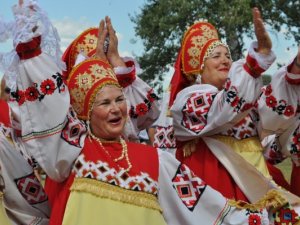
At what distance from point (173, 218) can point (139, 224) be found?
0.29m

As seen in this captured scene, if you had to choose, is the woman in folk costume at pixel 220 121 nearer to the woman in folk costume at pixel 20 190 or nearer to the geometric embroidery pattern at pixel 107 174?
the geometric embroidery pattern at pixel 107 174

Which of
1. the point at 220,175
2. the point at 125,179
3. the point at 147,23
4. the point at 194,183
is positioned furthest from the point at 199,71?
the point at 147,23

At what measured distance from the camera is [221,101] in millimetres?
3582

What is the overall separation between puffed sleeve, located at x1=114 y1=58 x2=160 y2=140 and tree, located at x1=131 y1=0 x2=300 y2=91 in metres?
11.3

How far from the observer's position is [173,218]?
3.28 m

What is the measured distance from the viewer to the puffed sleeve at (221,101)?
11.2ft

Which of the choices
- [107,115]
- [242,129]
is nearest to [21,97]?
[107,115]

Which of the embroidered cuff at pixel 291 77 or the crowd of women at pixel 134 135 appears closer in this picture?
the crowd of women at pixel 134 135

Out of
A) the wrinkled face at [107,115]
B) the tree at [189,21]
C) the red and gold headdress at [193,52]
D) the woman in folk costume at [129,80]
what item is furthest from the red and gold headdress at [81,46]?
the tree at [189,21]

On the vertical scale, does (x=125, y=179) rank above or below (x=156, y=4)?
above

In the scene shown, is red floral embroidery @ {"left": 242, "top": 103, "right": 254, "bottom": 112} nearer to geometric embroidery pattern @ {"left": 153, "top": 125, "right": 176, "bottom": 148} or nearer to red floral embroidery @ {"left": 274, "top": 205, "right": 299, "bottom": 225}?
red floral embroidery @ {"left": 274, "top": 205, "right": 299, "bottom": 225}

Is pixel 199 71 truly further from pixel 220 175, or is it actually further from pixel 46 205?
pixel 46 205

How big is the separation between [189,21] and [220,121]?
1437 centimetres

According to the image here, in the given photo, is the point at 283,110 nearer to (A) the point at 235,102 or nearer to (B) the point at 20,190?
(A) the point at 235,102
